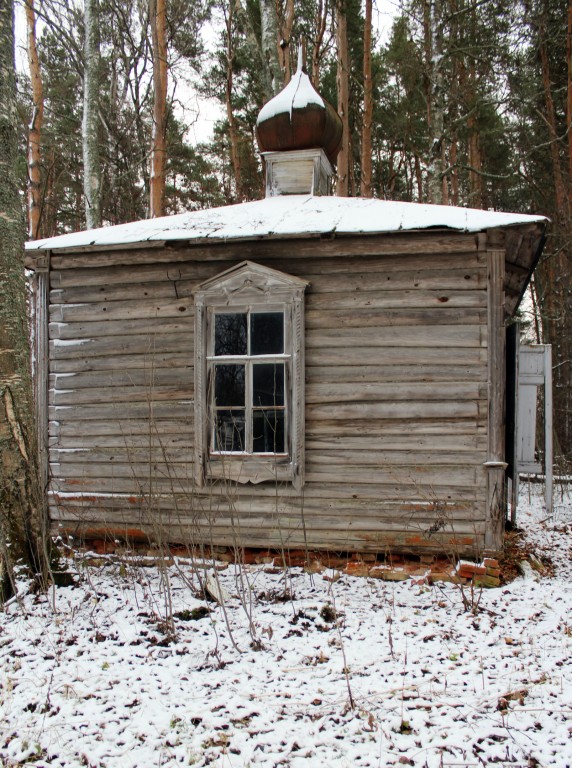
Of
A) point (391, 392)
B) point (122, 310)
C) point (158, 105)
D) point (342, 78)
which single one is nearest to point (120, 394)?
point (122, 310)

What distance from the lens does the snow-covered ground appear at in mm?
2861

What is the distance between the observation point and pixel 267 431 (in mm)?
5582

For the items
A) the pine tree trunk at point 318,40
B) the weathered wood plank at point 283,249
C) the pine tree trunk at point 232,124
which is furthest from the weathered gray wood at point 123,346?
the pine tree trunk at point 318,40

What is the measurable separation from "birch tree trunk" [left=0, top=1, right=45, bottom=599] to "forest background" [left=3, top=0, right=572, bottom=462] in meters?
7.13

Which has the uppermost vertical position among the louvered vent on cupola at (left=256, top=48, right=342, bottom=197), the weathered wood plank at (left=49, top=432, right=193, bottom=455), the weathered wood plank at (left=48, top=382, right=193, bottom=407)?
the louvered vent on cupola at (left=256, top=48, right=342, bottom=197)

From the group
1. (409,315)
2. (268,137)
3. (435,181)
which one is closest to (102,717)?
(409,315)

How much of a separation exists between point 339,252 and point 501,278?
1.51m

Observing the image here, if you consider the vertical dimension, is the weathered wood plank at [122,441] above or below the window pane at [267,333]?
below

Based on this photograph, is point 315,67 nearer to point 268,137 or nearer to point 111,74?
point 111,74

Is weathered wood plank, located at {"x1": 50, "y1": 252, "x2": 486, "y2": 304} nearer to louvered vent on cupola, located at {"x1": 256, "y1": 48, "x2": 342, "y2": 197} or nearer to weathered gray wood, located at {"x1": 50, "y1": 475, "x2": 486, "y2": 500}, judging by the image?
weathered gray wood, located at {"x1": 50, "y1": 475, "x2": 486, "y2": 500}

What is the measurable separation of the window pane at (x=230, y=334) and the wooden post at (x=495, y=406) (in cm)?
233

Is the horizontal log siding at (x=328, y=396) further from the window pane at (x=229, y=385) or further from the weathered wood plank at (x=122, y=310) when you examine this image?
the window pane at (x=229, y=385)

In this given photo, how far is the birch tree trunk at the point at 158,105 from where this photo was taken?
463 inches

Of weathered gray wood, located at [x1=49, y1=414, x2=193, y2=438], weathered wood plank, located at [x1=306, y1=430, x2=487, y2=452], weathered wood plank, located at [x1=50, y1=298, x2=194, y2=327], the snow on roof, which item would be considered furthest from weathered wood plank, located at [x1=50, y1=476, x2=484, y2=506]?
the snow on roof
